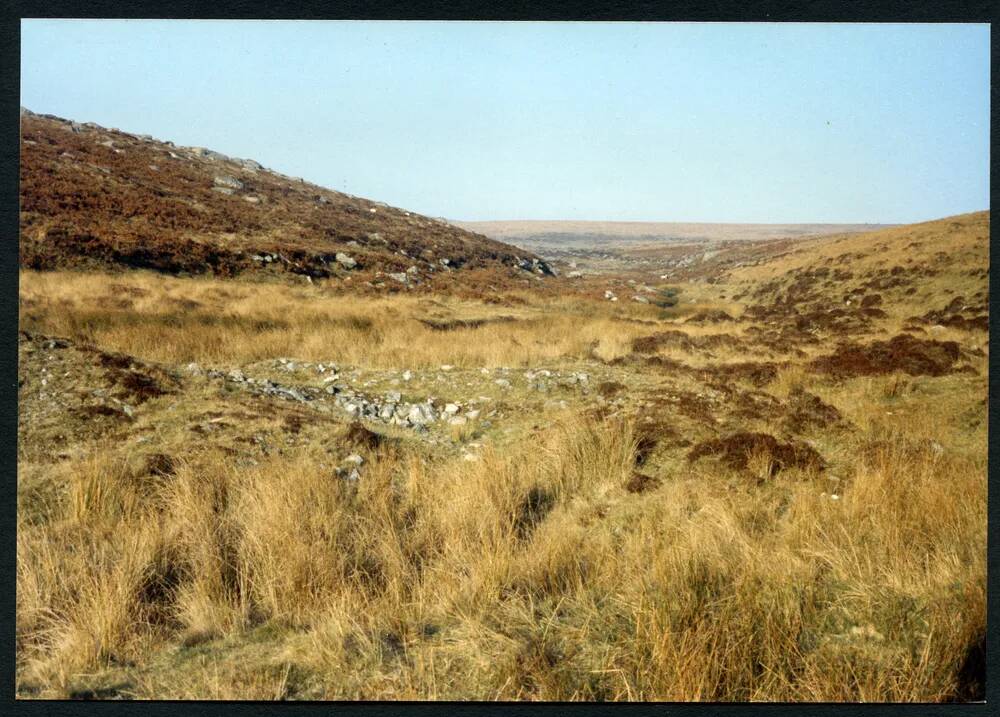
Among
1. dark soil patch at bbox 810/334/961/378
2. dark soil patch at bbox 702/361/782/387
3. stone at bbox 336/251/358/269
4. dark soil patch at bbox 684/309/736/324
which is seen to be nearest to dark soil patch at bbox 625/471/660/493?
dark soil patch at bbox 702/361/782/387

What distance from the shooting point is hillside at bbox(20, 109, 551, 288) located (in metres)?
18.8

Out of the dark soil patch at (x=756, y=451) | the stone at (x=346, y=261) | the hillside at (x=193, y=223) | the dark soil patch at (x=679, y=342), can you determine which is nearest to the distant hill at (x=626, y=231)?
the hillside at (x=193, y=223)

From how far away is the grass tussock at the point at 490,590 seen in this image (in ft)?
9.68

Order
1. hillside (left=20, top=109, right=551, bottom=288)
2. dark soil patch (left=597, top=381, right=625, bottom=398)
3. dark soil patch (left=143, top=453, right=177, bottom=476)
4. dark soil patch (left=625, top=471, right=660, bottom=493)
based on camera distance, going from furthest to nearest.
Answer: hillside (left=20, top=109, right=551, bottom=288) → dark soil patch (left=597, top=381, right=625, bottom=398) → dark soil patch (left=625, top=471, right=660, bottom=493) → dark soil patch (left=143, top=453, right=177, bottom=476)

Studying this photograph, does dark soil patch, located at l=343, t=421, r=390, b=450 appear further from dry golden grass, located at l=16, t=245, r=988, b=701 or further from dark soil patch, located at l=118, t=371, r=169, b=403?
dark soil patch, located at l=118, t=371, r=169, b=403

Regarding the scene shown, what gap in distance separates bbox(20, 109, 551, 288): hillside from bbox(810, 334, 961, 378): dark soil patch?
16814mm

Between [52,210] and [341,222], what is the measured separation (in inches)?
685

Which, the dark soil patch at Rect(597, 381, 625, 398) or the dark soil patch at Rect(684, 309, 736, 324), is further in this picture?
the dark soil patch at Rect(684, 309, 736, 324)

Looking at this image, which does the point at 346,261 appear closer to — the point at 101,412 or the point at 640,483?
the point at 101,412

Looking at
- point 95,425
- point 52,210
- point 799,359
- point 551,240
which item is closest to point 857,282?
point 799,359

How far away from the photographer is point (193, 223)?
24.7 metres

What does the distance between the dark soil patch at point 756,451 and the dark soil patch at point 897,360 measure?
503 cm

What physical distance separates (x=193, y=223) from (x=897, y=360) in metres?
26.5

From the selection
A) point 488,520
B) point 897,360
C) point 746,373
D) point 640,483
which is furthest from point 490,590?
point 897,360
